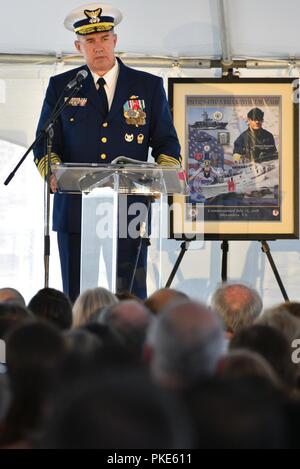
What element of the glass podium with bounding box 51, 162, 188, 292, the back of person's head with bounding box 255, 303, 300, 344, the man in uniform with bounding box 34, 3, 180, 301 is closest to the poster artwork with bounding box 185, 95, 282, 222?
the man in uniform with bounding box 34, 3, 180, 301

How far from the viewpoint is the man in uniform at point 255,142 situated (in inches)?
275

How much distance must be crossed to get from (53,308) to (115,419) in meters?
1.94

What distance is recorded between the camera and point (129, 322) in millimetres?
2402

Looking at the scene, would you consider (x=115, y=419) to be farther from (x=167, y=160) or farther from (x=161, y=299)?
(x=167, y=160)

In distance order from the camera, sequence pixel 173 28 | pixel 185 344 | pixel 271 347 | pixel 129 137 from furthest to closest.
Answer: pixel 173 28
pixel 129 137
pixel 271 347
pixel 185 344

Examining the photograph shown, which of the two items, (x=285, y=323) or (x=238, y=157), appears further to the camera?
(x=238, y=157)

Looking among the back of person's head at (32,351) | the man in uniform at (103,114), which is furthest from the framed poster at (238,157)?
the back of person's head at (32,351)

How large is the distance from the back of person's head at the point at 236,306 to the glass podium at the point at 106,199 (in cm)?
100

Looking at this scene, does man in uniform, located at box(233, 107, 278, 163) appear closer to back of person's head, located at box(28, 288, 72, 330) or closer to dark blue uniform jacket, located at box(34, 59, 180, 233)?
dark blue uniform jacket, located at box(34, 59, 180, 233)

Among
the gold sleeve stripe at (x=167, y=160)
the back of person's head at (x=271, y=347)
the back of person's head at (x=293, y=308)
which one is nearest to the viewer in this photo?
the back of person's head at (x=271, y=347)

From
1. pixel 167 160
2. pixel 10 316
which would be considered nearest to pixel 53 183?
pixel 167 160

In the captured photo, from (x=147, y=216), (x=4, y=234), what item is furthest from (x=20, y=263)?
(x=147, y=216)

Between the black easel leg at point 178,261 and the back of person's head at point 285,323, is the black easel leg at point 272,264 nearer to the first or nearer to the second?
the black easel leg at point 178,261

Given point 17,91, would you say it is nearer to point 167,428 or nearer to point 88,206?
point 88,206
